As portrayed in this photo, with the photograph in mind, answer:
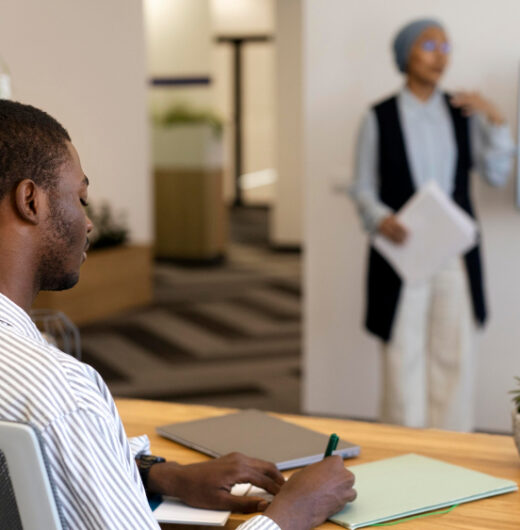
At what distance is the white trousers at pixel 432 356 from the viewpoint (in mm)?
3486

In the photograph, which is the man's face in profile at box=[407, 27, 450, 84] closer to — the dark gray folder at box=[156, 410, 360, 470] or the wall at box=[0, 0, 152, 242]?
the dark gray folder at box=[156, 410, 360, 470]

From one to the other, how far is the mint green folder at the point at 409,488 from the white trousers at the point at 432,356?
1906 millimetres

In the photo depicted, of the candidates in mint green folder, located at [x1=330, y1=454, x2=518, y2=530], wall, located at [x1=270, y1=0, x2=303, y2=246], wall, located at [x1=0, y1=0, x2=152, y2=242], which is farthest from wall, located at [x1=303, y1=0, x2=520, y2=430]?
wall, located at [x1=270, y1=0, x2=303, y2=246]

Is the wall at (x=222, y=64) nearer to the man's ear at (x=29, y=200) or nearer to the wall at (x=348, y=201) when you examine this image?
the wall at (x=348, y=201)

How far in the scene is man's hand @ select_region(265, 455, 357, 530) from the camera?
124 centimetres

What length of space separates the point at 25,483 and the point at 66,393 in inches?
4.0

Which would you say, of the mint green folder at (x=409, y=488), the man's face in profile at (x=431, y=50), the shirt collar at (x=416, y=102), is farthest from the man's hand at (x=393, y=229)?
the mint green folder at (x=409, y=488)

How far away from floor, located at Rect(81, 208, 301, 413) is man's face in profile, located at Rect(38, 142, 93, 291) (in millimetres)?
3389

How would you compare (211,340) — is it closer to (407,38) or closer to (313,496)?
(407,38)

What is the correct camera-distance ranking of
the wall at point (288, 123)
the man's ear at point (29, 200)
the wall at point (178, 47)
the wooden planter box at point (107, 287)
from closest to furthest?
the man's ear at point (29, 200)
the wooden planter box at point (107, 287)
the wall at point (288, 123)
the wall at point (178, 47)

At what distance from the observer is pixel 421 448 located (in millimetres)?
1710

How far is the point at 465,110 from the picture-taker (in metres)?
3.48

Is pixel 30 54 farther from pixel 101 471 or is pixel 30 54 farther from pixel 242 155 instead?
pixel 242 155

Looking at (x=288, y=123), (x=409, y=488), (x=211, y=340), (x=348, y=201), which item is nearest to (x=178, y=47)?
(x=288, y=123)
